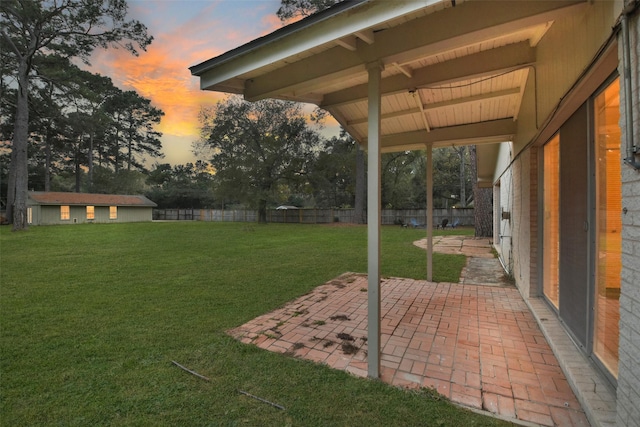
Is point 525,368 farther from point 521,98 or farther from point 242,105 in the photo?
point 242,105

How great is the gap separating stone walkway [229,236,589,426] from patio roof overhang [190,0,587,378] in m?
0.48

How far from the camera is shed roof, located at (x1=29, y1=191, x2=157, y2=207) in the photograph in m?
20.8

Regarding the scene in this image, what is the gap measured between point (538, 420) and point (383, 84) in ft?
9.98

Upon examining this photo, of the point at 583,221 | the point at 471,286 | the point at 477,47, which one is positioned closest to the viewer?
the point at 583,221

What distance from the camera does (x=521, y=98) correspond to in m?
3.85

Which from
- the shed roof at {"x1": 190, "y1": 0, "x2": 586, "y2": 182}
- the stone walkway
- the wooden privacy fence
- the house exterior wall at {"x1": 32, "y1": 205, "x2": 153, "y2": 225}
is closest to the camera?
the shed roof at {"x1": 190, "y1": 0, "x2": 586, "y2": 182}

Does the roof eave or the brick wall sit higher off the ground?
the roof eave

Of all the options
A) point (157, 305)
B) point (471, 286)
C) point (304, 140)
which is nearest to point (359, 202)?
point (304, 140)

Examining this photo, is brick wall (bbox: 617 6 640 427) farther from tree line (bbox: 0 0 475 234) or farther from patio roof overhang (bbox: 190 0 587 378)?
tree line (bbox: 0 0 475 234)

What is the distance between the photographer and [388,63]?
7.57ft

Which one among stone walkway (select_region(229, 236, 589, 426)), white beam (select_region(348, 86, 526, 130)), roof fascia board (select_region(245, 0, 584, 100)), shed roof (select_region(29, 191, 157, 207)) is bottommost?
stone walkway (select_region(229, 236, 589, 426))

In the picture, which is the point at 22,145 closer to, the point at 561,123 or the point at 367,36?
the point at 367,36

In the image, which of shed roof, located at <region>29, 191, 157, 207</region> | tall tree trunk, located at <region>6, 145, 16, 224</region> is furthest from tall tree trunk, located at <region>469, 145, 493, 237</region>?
tall tree trunk, located at <region>6, 145, 16, 224</region>

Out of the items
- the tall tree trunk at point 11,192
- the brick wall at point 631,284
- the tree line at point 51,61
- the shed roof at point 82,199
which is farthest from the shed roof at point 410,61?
the tall tree trunk at point 11,192
